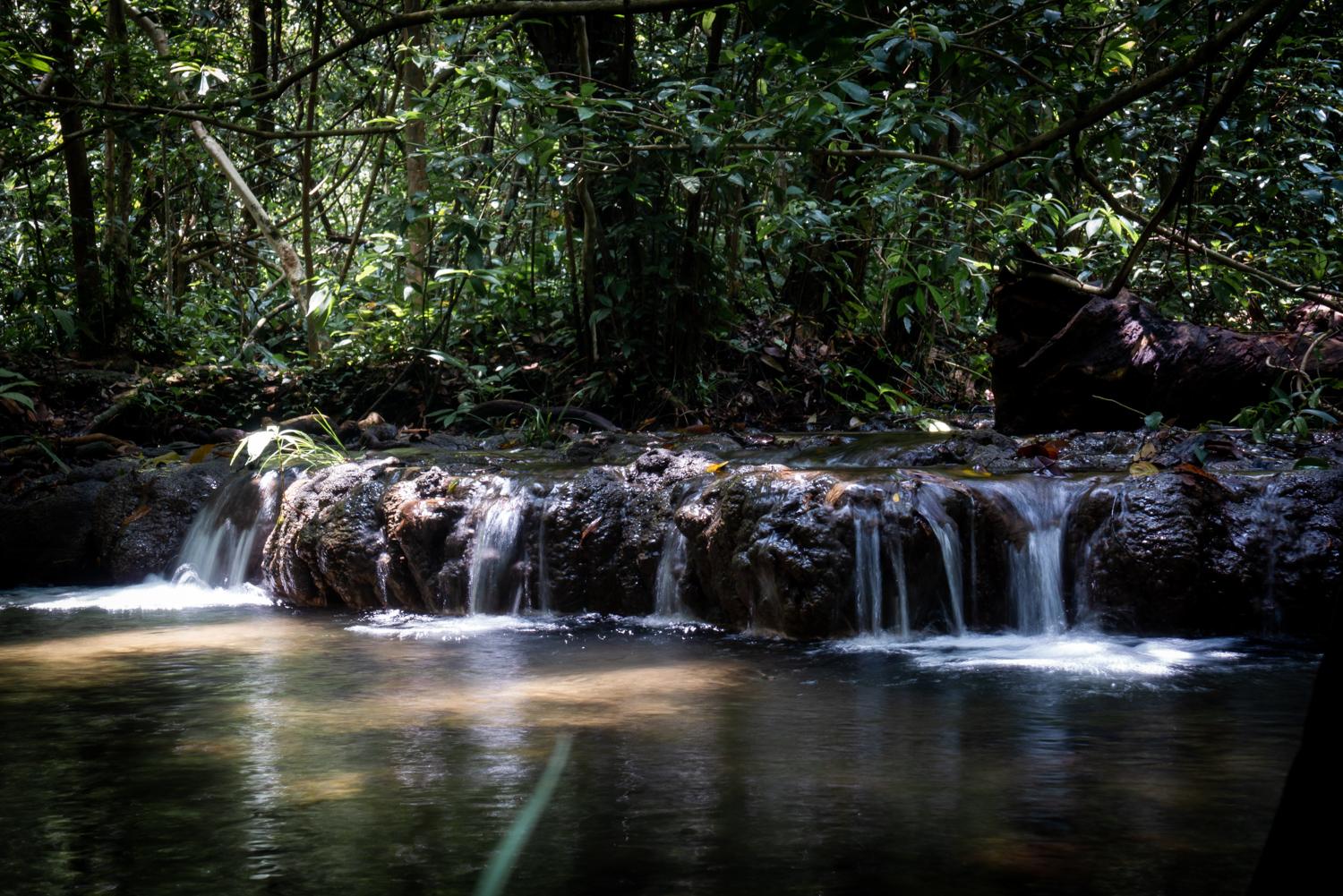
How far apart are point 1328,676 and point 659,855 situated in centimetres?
158

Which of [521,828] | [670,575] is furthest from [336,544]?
[521,828]

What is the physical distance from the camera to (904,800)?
2.86 m

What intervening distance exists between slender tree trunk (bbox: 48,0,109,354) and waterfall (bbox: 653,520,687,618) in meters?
6.60

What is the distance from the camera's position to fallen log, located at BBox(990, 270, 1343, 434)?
6957 mm

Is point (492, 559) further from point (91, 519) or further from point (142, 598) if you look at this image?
point (91, 519)

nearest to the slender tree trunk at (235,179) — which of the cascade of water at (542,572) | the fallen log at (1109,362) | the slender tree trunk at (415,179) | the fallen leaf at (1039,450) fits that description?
the slender tree trunk at (415,179)

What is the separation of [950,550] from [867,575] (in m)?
0.40

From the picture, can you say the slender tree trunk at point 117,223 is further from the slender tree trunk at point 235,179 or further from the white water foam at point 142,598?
the white water foam at point 142,598

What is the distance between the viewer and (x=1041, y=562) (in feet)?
17.3

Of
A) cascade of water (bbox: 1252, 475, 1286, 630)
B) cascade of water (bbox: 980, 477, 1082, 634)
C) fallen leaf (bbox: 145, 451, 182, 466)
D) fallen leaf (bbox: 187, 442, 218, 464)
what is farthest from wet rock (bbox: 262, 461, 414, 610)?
cascade of water (bbox: 1252, 475, 1286, 630)

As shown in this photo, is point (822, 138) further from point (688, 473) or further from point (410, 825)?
point (410, 825)

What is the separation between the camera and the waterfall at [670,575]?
589cm

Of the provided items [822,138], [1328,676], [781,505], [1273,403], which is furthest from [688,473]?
[1328,676]

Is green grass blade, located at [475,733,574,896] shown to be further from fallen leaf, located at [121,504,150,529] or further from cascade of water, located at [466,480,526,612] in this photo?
fallen leaf, located at [121,504,150,529]
